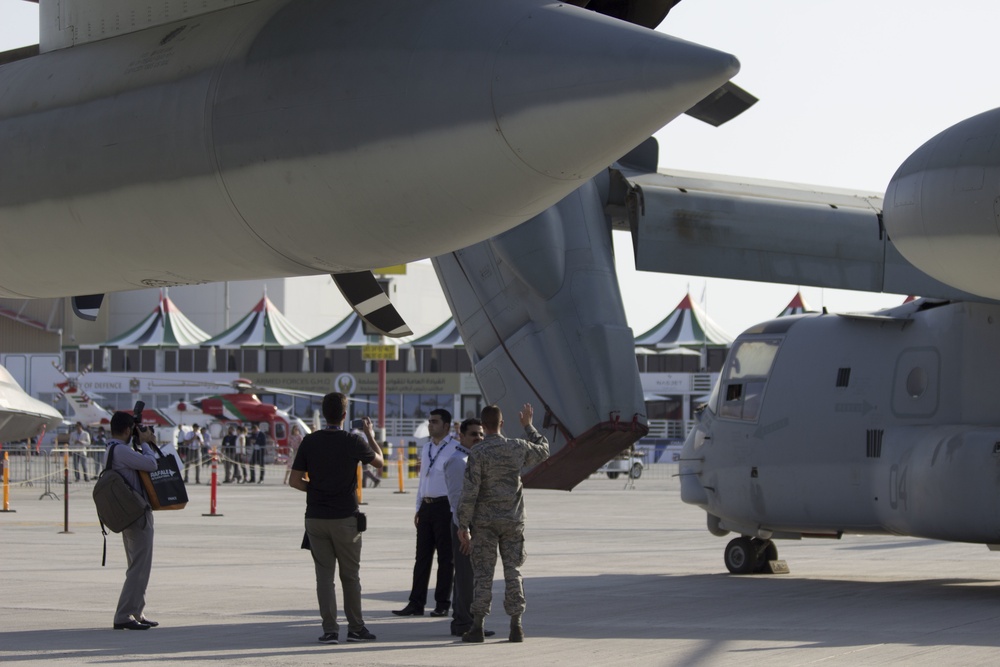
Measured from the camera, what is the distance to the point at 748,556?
14.9 m

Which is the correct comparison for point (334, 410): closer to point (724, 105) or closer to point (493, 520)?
point (493, 520)

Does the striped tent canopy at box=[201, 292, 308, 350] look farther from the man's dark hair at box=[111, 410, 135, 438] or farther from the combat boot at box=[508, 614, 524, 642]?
the combat boot at box=[508, 614, 524, 642]

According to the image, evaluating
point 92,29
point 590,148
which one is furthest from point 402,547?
point 590,148

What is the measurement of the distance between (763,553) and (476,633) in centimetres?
631

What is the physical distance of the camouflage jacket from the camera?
371 inches

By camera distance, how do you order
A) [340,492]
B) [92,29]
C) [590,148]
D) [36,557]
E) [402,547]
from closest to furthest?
[590,148] → [92,29] → [340,492] → [36,557] → [402,547]

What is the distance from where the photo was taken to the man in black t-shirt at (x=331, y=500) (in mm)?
9438

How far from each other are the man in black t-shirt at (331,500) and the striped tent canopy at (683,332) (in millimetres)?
52674

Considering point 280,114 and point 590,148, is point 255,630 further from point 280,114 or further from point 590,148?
point 590,148

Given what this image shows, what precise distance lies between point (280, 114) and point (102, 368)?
70336 millimetres

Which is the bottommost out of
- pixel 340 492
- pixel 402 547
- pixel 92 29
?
pixel 402 547

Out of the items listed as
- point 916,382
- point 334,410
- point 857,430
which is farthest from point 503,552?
point 916,382

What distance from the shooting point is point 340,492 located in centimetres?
943

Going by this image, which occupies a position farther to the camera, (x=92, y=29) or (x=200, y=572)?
(x=200, y=572)
